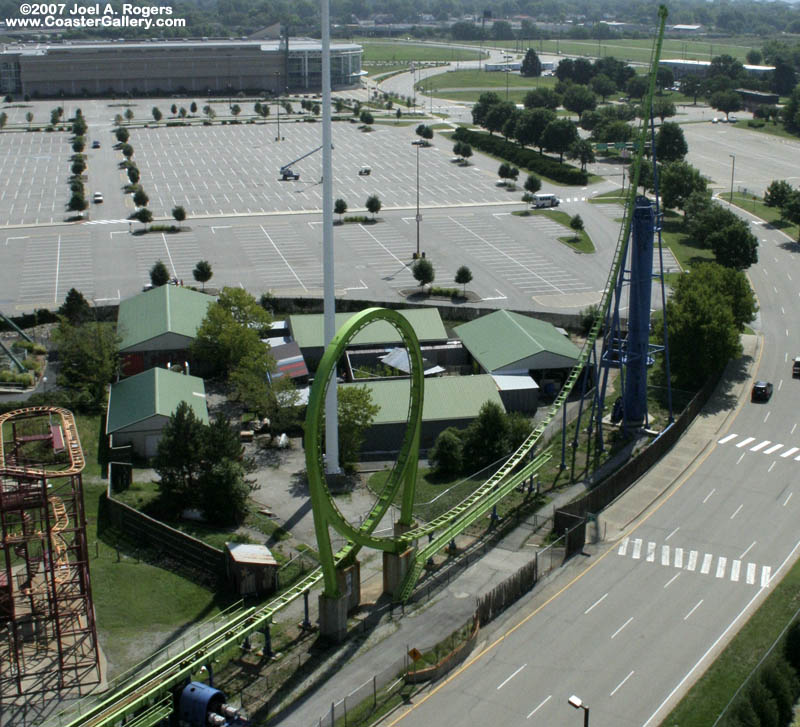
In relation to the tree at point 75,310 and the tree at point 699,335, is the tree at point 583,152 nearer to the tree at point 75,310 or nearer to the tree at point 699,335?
the tree at point 699,335

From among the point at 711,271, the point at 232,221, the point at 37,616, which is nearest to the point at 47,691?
the point at 37,616

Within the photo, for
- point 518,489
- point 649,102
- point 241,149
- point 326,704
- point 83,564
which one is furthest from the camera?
point 241,149

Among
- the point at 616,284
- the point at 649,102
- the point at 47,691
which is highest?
the point at 649,102

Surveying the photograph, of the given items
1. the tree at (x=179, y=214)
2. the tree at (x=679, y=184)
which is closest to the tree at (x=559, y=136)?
the tree at (x=679, y=184)

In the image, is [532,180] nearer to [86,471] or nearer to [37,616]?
[86,471]

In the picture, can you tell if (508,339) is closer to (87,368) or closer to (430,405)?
(430,405)

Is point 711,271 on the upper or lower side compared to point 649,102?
lower

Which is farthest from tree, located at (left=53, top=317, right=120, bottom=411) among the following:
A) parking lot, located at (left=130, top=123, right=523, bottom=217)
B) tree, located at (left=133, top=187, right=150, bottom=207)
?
parking lot, located at (left=130, top=123, right=523, bottom=217)
